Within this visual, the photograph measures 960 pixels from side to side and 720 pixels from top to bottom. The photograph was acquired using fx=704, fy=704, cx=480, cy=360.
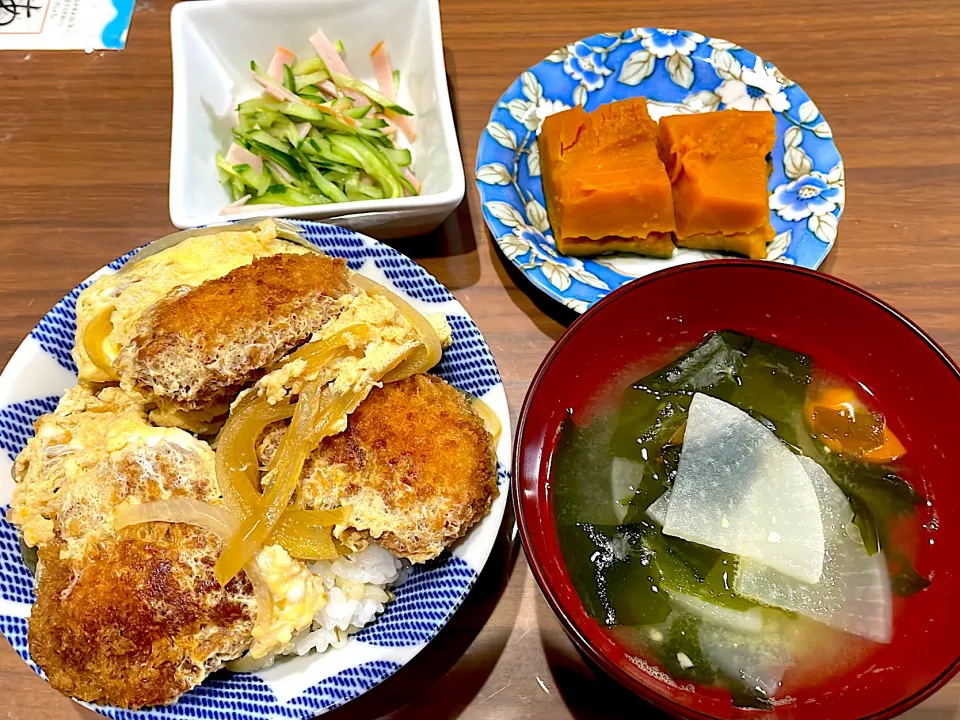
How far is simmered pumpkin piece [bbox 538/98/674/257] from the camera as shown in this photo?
4.95ft

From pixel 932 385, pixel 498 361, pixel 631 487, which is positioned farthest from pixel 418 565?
pixel 932 385

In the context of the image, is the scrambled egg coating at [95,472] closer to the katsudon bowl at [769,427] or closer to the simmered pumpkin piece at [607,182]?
the katsudon bowl at [769,427]

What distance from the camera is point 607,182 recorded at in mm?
1514

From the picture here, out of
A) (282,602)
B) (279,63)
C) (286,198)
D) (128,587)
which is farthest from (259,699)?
(279,63)

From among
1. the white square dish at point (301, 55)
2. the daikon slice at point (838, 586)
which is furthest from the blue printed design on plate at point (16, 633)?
the daikon slice at point (838, 586)


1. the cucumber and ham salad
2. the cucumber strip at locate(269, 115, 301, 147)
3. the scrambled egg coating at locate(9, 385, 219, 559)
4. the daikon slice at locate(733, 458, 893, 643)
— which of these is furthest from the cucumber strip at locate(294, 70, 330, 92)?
the daikon slice at locate(733, 458, 893, 643)

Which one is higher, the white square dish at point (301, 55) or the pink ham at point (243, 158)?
the white square dish at point (301, 55)

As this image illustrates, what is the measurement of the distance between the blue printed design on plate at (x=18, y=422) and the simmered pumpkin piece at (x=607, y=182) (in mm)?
1059

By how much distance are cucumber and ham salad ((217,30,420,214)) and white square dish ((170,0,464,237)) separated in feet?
0.11

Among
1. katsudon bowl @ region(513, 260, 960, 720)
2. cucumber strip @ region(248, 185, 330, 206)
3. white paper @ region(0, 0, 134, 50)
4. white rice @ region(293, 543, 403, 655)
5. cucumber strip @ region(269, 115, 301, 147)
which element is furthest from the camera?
white paper @ region(0, 0, 134, 50)

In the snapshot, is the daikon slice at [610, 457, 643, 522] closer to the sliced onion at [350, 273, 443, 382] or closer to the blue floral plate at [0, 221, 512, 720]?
the blue floral plate at [0, 221, 512, 720]

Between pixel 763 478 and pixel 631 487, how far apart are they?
18 centimetres

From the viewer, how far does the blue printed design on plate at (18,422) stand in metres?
1.12

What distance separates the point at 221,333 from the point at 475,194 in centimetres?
85
